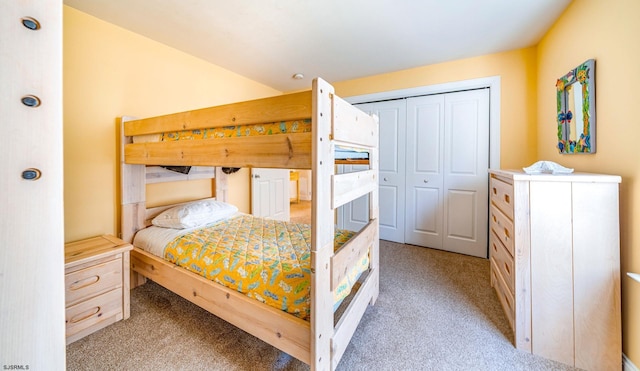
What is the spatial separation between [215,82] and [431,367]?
10.7ft

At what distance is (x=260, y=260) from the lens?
146 centimetres

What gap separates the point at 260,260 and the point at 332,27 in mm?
1970

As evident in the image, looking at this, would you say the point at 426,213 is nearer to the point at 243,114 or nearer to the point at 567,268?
the point at 567,268

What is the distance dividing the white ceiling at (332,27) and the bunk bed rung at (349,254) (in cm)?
166

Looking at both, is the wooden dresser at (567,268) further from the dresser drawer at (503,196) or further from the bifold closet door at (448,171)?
the bifold closet door at (448,171)

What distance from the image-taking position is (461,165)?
2.79 metres

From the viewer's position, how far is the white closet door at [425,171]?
2.91 m

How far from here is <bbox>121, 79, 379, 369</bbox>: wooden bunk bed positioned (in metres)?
1.02

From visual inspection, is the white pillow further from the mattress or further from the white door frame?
the white door frame

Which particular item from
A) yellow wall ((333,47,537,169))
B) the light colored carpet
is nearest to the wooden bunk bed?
the light colored carpet

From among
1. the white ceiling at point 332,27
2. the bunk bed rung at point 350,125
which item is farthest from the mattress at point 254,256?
the white ceiling at point 332,27

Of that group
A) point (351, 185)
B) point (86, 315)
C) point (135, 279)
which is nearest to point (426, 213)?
point (351, 185)

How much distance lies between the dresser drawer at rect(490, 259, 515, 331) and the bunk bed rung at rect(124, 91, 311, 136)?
1.68 meters

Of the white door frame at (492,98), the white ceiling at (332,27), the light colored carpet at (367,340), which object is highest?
the white ceiling at (332,27)
